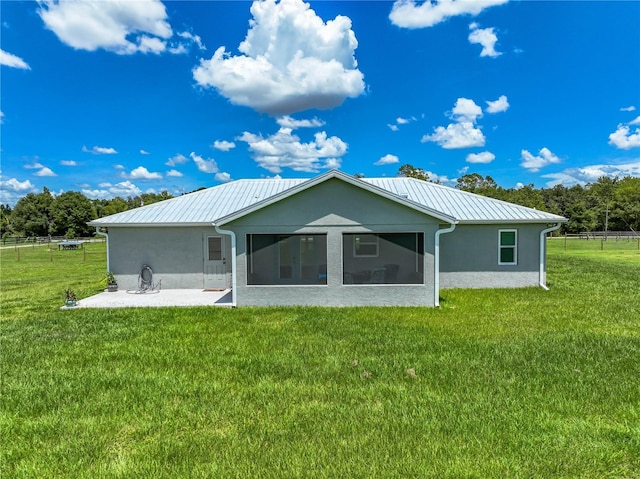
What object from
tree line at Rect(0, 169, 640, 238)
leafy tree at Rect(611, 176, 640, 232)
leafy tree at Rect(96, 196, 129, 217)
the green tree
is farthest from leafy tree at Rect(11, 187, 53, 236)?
leafy tree at Rect(611, 176, 640, 232)

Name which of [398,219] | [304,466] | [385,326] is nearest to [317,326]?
[385,326]

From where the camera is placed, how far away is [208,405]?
495 centimetres

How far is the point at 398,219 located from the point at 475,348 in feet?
14.9

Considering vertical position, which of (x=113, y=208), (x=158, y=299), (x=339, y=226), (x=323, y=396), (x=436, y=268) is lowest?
(x=323, y=396)

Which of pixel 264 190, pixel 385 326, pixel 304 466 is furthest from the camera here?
pixel 264 190

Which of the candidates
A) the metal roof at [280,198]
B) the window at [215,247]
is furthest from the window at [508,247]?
the window at [215,247]

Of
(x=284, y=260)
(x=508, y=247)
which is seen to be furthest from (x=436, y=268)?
(x=284, y=260)

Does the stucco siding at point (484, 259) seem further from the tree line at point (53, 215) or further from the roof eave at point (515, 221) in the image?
the tree line at point (53, 215)

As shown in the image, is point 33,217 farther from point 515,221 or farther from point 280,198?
point 515,221

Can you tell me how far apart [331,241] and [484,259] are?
21.4ft

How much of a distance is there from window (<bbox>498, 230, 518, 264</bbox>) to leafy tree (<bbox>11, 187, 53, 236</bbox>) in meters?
83.8

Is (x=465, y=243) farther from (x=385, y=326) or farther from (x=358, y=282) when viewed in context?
(x=385, y=326)

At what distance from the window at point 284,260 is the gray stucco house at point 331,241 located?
45mm

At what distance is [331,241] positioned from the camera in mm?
10781
